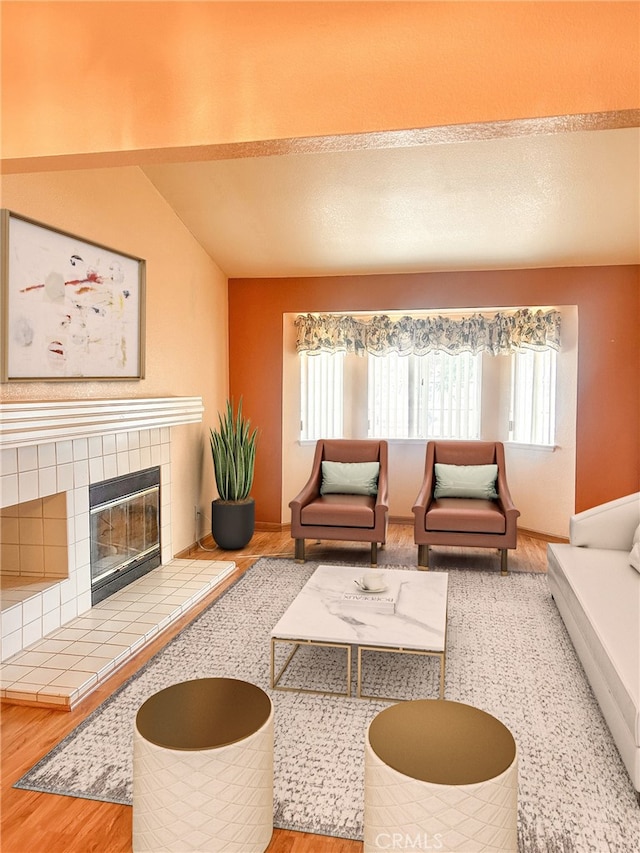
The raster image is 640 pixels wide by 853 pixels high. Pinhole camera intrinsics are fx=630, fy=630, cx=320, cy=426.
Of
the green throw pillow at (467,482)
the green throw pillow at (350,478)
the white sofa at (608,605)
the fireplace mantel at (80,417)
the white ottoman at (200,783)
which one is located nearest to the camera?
the white ottoman at (200,783)

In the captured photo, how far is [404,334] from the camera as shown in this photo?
6285 mm

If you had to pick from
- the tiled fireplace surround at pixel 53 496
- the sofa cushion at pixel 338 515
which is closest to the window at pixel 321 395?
the sofa cushion at pixel 338 515

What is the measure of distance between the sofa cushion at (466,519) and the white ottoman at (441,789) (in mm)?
2922

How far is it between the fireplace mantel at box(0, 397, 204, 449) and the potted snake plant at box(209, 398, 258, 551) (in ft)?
2.30

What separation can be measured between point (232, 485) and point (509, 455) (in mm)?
2769

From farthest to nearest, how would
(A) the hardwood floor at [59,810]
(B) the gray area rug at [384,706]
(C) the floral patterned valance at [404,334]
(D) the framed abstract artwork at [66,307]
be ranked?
(C) the floral patterned valance at [404,334], (D) the framed abstract artwork at [66,307], (B) the gray area rug at [384,706], (A) the hardwood floor at [59,810]

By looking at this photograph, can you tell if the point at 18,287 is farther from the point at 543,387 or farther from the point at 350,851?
the point at 543,387

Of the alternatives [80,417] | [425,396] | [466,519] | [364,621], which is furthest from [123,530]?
[425,396]

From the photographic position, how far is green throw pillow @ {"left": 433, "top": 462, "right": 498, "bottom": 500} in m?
5.29

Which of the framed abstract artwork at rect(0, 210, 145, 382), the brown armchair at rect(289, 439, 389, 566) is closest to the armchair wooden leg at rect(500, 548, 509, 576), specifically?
the brown armchair at rect(289, 439, 389, 566)

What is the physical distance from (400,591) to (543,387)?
3252 millimetres

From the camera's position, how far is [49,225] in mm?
3336

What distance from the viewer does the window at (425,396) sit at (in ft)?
21.4

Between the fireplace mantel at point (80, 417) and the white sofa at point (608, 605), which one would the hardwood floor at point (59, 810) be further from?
the fireplace mantel at point (80, 417)
